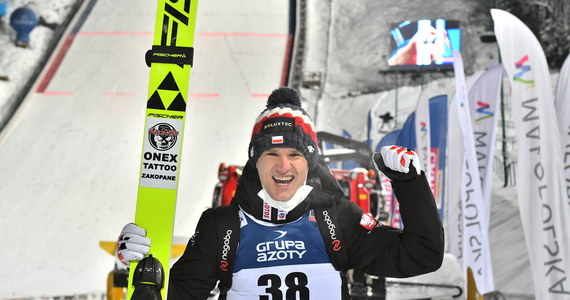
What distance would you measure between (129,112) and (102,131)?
3.75ft

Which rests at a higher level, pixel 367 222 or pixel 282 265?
pixel 367 222

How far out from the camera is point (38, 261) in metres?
10.6

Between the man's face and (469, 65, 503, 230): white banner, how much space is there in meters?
5.33

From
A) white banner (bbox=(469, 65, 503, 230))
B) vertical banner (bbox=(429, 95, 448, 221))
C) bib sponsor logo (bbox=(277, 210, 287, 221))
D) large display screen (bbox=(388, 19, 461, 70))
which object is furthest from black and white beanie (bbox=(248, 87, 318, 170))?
large display screen (bbox=(388, 19, 461, 70))

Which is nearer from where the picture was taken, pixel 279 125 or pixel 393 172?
pixel 393 172

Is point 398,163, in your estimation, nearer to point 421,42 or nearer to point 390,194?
point 390,194

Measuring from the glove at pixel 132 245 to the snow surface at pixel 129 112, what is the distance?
6.60 metres

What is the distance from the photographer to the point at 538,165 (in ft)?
18.3

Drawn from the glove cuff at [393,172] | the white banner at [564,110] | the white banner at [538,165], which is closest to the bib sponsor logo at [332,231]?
the glove cuff at [393,172]

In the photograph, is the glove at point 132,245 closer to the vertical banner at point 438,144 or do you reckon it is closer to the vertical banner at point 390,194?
the vertical banner at point 390,194

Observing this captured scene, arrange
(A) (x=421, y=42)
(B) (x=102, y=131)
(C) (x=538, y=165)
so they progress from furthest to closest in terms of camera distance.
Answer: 1. (A) (x=421, y=42)
2. (B) (x=102, y=131)
3. (C) (x=538, y=165)

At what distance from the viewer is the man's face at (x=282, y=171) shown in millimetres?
2535

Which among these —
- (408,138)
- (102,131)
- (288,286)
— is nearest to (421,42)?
(408,138)

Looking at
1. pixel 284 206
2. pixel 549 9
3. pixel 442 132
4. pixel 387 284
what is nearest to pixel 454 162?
pixel 387 284
